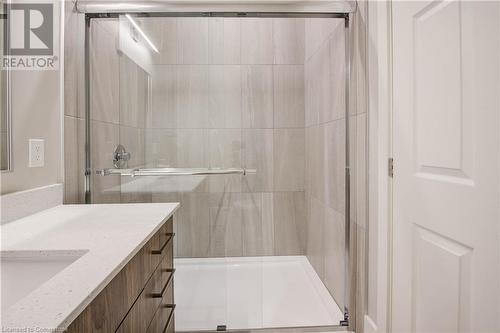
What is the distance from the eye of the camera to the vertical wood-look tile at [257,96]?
80.4 inches

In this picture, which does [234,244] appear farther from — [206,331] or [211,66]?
[211,66]

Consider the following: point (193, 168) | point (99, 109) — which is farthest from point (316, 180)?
point (99, 109)

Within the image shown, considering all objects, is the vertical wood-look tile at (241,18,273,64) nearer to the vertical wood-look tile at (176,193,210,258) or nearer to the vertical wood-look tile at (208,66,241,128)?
the vertical wood-look tile at (208,66,241,128)

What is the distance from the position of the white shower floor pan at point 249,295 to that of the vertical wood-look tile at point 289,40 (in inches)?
52.9

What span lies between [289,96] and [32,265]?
5.68ft

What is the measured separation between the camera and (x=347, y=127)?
1888 millimetres

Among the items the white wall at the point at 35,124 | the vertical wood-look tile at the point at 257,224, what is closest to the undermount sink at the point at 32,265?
the white wall at the point at 35,124

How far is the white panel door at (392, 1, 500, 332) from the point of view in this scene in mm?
916

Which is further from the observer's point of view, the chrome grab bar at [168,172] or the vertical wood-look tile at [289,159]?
the vertical wood-look tile at [289,159]

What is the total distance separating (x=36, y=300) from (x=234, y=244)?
157cm

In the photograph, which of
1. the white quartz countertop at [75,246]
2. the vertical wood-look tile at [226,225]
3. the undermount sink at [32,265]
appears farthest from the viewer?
the vertical wood-look tile at [226,225]

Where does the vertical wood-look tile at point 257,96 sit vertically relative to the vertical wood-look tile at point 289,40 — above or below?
below

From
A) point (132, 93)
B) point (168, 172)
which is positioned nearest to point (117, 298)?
point (168, 172)

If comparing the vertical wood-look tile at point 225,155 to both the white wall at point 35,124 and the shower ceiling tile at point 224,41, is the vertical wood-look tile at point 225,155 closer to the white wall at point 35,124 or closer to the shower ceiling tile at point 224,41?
the shower ceiling tile at point 224,41
